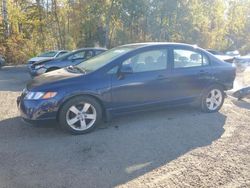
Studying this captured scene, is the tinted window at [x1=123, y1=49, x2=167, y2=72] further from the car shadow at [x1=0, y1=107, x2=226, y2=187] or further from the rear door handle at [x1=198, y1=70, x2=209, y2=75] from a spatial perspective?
the car shadow at [x1=0, y1=107, x2=226, y2=187]

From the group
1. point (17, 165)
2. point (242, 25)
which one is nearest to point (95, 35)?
point (242, 25)

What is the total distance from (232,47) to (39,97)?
37.8 meters

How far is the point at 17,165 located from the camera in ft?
12.4

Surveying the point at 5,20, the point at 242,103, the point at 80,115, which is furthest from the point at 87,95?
the point at 5,20

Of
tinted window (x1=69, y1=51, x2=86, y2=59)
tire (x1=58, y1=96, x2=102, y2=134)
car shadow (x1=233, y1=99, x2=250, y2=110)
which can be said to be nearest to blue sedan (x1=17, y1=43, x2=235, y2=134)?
tire (x1=58, y1=96, x2=102, y2=134)

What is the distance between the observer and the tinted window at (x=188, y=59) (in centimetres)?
568

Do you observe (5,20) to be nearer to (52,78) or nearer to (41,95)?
(52,78)

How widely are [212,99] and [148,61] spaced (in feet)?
6.19

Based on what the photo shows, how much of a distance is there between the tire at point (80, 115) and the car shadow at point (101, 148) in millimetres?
159

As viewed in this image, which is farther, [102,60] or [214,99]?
[214,99]

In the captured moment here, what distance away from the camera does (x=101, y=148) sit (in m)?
4.32

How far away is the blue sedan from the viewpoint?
4691mm

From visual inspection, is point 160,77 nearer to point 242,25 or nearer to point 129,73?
point 129,73

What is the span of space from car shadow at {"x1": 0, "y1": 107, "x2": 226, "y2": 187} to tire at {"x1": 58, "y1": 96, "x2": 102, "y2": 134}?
159 millimetres
